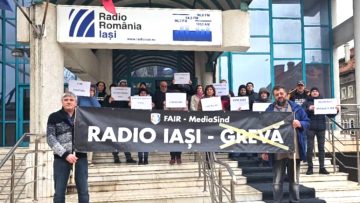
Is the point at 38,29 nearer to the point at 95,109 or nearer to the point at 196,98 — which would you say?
the point at 95,109

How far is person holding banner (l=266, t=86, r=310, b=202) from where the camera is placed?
23.2ft

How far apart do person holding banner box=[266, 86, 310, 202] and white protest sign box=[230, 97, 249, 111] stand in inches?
92.4

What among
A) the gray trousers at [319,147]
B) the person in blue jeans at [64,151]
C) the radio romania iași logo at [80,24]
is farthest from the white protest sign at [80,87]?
the gray trousers at [319,147]

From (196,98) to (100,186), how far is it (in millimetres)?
3005

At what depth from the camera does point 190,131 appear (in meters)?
7.38

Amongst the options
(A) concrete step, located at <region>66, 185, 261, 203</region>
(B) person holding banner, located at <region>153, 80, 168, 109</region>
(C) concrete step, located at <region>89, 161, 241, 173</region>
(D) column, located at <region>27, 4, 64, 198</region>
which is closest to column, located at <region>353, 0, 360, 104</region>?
(B) person holding banner, located at <region>153, 80, 168, 109</region>

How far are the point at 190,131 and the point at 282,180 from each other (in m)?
1.67

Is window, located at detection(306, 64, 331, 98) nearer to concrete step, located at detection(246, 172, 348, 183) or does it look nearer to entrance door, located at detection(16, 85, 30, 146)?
concrete step, located at detection(246, 172, 348, 183)

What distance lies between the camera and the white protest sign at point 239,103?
990 cm

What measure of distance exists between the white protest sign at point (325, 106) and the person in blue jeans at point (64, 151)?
5.34 m

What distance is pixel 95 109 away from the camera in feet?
23.0

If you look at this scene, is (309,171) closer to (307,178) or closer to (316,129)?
(307,178)

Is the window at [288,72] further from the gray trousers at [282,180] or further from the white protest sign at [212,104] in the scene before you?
the gray trousers at [282,180]

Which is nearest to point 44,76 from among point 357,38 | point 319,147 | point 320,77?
point 319,147
